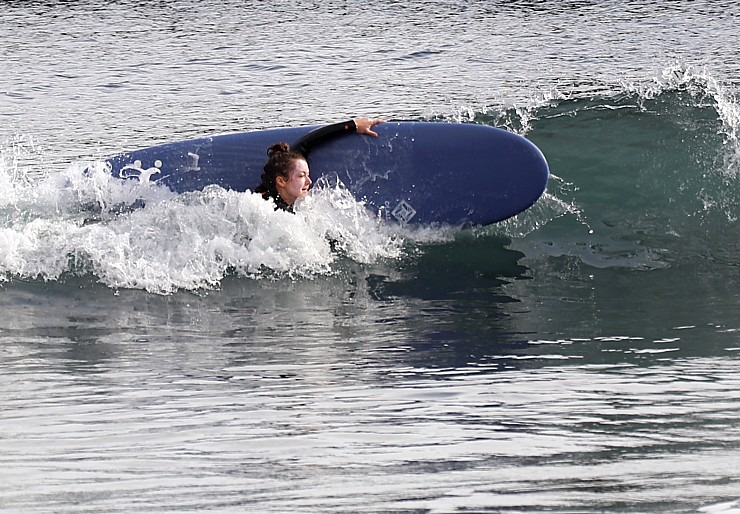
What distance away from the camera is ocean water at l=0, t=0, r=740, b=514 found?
3305mm

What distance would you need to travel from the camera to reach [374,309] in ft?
18.1

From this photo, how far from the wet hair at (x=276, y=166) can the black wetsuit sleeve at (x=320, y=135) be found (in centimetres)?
14

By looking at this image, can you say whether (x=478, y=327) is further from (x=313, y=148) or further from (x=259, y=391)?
(x=313, y=148)

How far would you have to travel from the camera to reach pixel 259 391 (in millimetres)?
4168

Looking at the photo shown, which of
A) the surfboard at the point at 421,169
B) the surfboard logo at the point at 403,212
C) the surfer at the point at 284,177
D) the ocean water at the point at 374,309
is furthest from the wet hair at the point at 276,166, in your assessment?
the surfboard logo at the point at 403,212

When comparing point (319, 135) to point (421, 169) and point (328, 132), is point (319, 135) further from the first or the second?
point (421, 169)

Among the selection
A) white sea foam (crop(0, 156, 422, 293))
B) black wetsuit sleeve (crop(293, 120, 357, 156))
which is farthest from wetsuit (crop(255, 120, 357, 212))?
white sea foam (crop(0, 156, 422, 293))

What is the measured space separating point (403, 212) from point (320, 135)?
0.66 metres

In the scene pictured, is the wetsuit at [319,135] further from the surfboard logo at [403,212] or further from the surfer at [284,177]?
the surfboard logo at [403,212]

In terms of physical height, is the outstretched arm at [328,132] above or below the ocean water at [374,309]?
above

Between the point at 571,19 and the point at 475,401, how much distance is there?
10.9 m

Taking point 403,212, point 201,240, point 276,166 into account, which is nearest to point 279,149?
point 276,166

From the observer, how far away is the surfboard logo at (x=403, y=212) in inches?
258

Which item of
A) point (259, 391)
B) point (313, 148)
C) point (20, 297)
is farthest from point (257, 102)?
→ point (259, 391)
